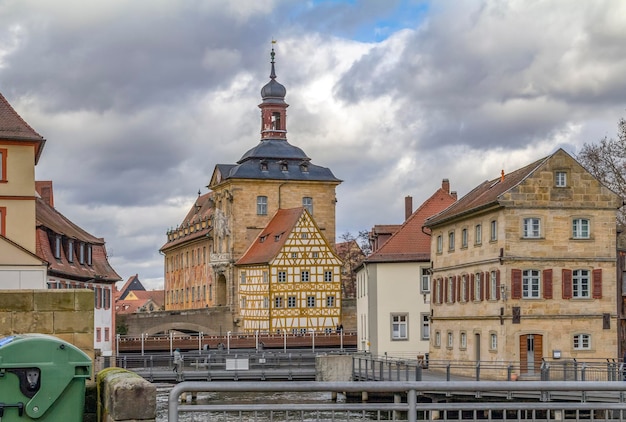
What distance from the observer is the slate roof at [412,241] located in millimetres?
66750

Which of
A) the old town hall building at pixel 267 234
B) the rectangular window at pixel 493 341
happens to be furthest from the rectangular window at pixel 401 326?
the old town hall building at pixel 267 234

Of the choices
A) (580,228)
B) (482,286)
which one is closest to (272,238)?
(482,286)

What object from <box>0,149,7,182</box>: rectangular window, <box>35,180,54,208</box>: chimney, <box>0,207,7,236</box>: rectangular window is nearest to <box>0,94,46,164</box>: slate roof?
<box>0,149,7,182</box>: rectangular window

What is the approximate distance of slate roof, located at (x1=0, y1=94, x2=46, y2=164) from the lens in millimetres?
54375

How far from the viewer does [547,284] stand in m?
49.0

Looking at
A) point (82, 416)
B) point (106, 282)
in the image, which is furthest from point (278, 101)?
point (82, 416)

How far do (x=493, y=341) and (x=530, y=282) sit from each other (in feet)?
8.74

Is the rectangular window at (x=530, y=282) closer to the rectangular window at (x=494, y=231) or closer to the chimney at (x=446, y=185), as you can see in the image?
the rectangular window at (x=494, y=231)

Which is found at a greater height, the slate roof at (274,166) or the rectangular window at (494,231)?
the slate roof at (274,166)

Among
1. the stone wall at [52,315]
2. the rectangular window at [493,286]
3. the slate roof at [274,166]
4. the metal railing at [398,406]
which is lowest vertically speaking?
Answer: the metal railing at [398,406]

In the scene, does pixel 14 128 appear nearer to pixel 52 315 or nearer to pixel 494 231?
pixel 494 231

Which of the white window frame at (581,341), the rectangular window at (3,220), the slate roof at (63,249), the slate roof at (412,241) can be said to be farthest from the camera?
the slate roof at (412,241)

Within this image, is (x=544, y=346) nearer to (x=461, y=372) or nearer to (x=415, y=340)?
(x=461, y=372)

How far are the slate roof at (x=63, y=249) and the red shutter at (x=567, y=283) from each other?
65.3ft
